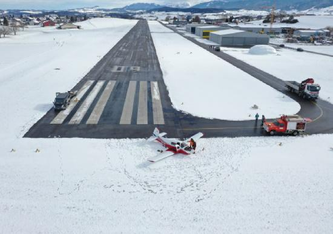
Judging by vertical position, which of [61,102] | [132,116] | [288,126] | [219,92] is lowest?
[132,116]

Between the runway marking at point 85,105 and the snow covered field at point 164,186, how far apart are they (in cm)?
424

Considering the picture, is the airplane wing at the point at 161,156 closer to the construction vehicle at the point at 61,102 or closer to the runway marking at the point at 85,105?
the runway marking at the point at 85,105

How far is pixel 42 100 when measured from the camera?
3225cm

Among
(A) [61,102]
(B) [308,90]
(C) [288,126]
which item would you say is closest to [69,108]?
(A) [61,102]

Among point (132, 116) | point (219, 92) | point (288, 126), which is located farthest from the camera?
point (219, 92)

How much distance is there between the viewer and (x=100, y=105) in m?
30.9

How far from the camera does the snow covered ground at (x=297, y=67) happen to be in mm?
43909

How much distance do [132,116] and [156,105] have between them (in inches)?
177

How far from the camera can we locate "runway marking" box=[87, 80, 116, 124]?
2689cm

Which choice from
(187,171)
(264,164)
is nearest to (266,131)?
(264,164)

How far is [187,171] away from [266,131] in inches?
402

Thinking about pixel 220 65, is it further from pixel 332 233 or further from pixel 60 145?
pixel 332 233

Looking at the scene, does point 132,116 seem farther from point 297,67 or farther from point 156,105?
point 297,67

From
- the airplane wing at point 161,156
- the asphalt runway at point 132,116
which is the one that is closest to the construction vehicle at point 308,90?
the asphalt runway at point 132,116
